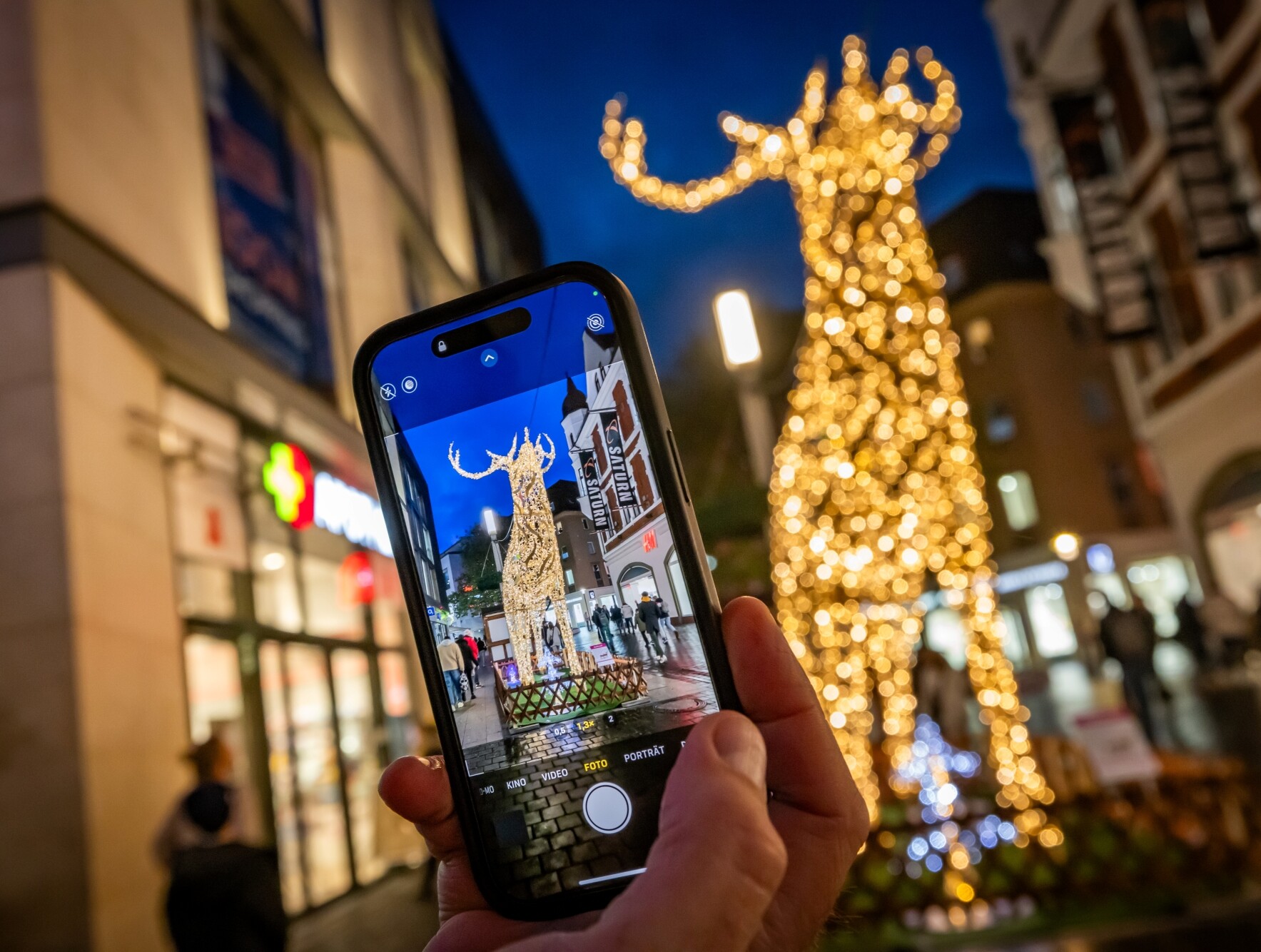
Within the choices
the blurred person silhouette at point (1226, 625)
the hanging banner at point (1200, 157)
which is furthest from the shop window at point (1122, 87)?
the blurred person silhouette at point (1226, 625)

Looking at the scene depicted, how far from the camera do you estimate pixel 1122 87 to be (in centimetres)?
1758

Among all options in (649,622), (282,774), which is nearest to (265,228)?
(282,774)

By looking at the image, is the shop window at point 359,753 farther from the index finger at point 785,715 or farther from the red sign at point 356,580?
the index finger at point 785,715

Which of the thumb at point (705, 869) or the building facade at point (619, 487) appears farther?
the building facade at point (619, 487)

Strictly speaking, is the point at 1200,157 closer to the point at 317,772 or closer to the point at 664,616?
the point at 317,772

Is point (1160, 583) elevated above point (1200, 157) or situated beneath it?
situated beneath

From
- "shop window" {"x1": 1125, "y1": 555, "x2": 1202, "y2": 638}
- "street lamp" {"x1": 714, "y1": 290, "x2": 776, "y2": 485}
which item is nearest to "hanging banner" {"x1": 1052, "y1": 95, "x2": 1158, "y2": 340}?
"street lamp" {"x1": 714, "y1": 290, "x2": 776, "y2": 485}

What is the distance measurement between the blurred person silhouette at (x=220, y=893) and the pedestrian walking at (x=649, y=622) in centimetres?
313

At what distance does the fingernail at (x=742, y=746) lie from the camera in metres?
1.03

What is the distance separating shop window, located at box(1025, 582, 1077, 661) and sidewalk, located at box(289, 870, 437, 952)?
26837mm

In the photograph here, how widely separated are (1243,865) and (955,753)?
255 centimetres

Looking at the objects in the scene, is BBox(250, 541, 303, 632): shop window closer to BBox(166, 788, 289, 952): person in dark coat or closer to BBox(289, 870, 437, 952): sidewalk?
BBox(289, 870, 437, 952): sidewalk

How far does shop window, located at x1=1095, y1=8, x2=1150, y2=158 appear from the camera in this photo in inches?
674

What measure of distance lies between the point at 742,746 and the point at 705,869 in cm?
15
